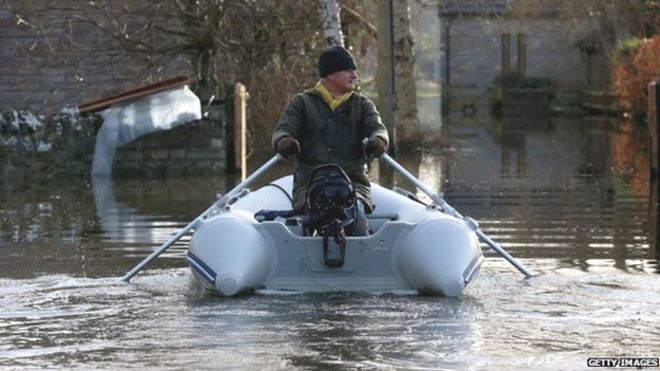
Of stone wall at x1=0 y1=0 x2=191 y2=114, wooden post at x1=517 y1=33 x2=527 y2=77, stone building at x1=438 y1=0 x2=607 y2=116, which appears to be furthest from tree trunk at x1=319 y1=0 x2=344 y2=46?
wooden post at x1=517 y1=33 x2=527 y2=77

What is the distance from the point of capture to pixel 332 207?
1189 centimetres

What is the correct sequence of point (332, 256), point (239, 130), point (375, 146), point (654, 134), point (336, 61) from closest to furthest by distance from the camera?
1. point (332, 256)
2. point (375, 146)
3. point (336, 61)
4. point (654, 134)
5. point (239, 130)

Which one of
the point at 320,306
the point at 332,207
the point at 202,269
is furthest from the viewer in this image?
the point at 332,207

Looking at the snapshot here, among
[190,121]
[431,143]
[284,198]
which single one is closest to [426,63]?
[431,143]

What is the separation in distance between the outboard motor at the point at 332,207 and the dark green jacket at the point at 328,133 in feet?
2.00

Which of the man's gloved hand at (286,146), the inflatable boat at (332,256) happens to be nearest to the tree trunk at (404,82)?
the man's gloved hand at (286,146)

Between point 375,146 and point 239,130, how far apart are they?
1321 centimetres

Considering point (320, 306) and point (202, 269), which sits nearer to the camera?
point (320, 306)

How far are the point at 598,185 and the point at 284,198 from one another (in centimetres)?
1071

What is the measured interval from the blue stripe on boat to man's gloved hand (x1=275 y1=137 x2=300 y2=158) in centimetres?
101

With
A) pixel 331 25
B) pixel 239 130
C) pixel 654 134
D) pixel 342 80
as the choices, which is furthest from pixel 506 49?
pixel 342 80

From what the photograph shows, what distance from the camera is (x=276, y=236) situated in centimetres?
1213

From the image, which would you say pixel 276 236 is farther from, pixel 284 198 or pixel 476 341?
pixel 476 341

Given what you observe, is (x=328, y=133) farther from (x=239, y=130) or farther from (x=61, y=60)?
(x=61, y=60)
